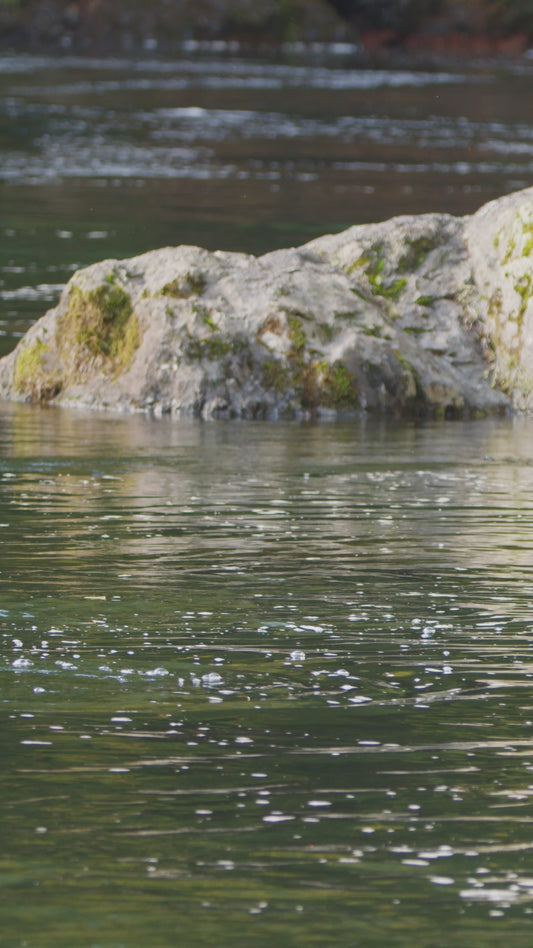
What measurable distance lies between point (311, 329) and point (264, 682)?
7609mm

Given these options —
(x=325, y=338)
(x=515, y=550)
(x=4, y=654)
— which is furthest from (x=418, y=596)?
(x=325, y=338)

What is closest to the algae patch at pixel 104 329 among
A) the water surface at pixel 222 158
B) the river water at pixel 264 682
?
the river water at pixel 264 682

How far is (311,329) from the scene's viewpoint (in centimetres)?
1373

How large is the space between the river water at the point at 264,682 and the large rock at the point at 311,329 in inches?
20.9

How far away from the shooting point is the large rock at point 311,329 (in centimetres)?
1365

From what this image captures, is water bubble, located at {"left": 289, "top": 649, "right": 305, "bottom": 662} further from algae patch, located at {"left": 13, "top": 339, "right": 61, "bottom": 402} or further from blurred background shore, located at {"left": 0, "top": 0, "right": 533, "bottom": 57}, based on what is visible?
blurred background shore, located at {"left": 0, "top": 0, "right": 533, "bottom": 57}

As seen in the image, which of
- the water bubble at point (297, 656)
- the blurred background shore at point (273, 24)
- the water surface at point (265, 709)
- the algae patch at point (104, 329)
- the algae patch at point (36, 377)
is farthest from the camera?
the blurred background shore at point (273, 24)

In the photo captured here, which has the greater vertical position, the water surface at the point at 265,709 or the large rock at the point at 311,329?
the large rock at the point at 311,329

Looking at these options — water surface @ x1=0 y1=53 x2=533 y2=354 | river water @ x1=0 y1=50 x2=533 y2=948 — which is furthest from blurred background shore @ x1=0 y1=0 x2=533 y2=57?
river water @ x1=0 y1=50 x2=533 y2=948

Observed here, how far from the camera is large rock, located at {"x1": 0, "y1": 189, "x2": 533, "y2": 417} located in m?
13.6

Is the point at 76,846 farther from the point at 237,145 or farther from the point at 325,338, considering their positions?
the point at 237,145

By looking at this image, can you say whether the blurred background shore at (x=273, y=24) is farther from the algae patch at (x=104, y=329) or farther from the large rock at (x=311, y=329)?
the algae patch at (x=104, y=329)

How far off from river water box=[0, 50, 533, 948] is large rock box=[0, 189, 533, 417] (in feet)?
1.74

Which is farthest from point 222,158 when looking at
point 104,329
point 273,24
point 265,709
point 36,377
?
point 273,24
